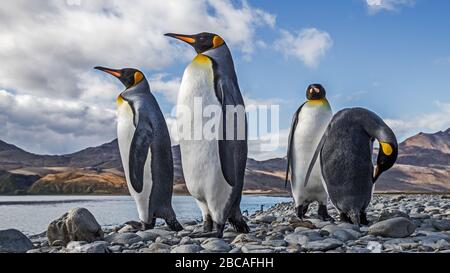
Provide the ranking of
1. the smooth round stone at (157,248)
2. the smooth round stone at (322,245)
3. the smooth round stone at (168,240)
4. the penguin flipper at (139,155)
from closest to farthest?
1. the smooth round stone at (322,245)
2. the smooth round stone at (157,248)
3. the smooth round stone at (168,240)
4. the penguin flipper at (139,155)

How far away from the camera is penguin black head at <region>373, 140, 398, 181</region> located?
3900mm

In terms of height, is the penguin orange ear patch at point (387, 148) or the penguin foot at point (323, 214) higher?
the penguin orange ear patch at point (387, 148)

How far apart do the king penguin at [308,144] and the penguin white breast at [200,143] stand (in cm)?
135

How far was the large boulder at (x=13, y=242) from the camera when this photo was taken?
Answer: 132 inches

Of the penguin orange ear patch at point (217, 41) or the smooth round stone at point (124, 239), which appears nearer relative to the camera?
the smooth round stone at point (124, 239)

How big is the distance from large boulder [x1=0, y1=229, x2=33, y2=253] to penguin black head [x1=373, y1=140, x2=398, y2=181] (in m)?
2.82

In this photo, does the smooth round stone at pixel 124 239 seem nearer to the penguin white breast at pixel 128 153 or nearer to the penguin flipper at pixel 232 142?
the penguin white breast at pixel 128 153

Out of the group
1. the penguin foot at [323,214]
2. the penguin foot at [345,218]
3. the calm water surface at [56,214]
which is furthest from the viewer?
the calm water surface at [56,214]

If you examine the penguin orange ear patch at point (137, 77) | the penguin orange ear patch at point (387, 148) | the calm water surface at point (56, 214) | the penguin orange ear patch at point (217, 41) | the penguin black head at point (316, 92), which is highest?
the penguin orange ear patch at point (217, 41)

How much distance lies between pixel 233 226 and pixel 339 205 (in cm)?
102

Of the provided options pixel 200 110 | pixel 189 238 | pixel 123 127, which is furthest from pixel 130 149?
pixel 189 238

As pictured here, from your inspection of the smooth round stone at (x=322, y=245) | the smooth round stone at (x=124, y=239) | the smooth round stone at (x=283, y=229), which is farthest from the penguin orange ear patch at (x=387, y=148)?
the smooth round stone at (x=124, y=239)

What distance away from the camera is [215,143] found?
350 cm

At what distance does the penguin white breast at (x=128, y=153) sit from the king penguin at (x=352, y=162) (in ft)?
5.16
